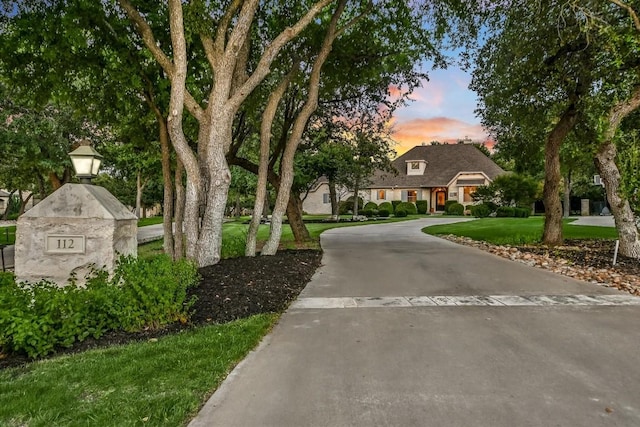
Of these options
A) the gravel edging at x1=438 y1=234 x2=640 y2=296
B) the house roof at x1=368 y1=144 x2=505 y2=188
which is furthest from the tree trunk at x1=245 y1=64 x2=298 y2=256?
the house roof at x1=368 y1=144 x2=505 y2=188

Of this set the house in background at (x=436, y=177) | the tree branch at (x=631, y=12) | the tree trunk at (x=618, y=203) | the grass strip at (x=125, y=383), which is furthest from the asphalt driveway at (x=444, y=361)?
the house in background at (x=436, y=177)

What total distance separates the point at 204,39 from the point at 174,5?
0.94m

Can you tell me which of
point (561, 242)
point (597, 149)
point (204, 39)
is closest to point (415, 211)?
point (561, 242)

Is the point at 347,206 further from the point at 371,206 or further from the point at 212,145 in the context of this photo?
the point at 212,145

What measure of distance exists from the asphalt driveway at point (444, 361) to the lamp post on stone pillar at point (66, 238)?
2572 mm

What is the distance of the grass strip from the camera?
2.69m

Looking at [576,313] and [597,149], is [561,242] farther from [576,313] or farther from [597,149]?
[576,313]

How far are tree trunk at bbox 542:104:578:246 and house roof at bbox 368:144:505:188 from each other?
25178 mm

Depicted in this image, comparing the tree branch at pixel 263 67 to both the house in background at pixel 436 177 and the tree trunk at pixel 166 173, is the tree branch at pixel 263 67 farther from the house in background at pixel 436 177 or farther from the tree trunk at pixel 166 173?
the house in background at pixel 436 177

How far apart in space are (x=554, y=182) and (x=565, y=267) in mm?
4533

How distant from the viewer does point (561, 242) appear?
12234 millimetres

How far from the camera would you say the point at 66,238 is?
201 inches

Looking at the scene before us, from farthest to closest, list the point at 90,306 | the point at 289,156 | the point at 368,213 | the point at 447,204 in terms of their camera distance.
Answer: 1. the point at 447,204
2. the point at 368,213
3. the point at 289,156
4. the point at 90,306

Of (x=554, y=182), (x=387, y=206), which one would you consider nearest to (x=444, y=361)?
(x=554, y=182)
